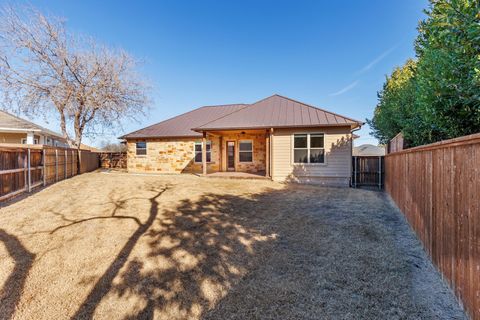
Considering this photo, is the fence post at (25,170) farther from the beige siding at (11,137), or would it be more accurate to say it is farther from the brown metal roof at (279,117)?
the beige siding at (11,137)

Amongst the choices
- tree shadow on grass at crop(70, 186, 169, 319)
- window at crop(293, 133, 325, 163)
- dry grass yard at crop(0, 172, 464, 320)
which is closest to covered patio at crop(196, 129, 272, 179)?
window at crop(293, 133, 325, 163)

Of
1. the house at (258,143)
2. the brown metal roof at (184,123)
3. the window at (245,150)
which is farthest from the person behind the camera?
the brown metal roof at (184,123)

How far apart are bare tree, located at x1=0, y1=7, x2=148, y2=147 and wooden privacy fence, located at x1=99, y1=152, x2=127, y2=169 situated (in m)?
3.98

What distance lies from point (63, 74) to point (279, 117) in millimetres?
13962

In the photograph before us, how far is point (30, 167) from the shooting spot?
780 centimetres

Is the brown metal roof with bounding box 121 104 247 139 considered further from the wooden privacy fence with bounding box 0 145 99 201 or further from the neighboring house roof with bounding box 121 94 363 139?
the wooden privacy fence with bounding box 0 145 99 201

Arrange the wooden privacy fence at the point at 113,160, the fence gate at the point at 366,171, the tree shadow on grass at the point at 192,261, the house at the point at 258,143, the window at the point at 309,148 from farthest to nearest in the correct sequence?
the wooden privacy fence at the point at 113,160 < the fence gate at the point at 366,171 < the window at the point at 309,148 < the house at the point at 258,143 < the tree shadow on grass at the point at 192,261

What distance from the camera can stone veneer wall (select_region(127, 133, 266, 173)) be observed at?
49.6 feet

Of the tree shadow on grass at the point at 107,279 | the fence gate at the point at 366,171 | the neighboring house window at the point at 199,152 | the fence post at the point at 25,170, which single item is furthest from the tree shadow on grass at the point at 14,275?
the fence gate at the point at 366,171

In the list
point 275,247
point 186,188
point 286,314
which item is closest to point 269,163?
point 186,188

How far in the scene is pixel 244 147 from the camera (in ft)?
50.1

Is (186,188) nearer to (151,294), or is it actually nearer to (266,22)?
(151,294)

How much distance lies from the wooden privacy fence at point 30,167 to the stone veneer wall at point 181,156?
460cm

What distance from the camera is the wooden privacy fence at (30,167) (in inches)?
255
